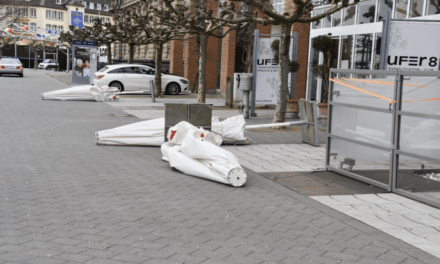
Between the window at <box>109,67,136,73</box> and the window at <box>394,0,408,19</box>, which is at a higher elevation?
the window at <box>394,0,408,19</box>

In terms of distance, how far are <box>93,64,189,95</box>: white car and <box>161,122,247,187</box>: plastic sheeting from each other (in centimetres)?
1945

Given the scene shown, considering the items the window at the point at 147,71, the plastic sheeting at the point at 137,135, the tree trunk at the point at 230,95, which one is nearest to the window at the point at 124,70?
the window at the point at 147,71

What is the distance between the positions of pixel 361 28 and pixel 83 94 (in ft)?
38.4

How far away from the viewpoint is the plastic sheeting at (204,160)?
Result: 734 cm

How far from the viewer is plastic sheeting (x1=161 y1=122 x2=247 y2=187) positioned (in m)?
7.34

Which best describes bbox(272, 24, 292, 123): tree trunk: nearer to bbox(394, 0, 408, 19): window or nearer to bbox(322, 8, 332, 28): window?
bbox(394, 0, 408, 19): window

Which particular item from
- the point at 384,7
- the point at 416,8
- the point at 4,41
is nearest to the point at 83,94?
the point at 384,7

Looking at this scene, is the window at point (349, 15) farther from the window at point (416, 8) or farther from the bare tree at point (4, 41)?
the bare tree at point (4, 41)

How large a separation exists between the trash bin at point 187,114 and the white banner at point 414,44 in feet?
15.6

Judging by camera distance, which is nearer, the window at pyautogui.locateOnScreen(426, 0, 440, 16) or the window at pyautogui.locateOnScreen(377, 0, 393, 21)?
the window at pyautogui.locateOnScreen(426, 0, 440, 16)

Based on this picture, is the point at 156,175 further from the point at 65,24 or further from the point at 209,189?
the point at 65,24

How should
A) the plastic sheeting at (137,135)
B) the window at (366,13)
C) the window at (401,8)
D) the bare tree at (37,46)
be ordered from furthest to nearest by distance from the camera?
Result: the bare tree at (37,46) → the window at (366,13) → the window at (401,8) → the plastic sheeting at (137,135)

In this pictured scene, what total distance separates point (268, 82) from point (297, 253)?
12.8 metres

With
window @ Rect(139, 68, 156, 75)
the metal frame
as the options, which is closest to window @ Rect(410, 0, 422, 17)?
the metal frame
